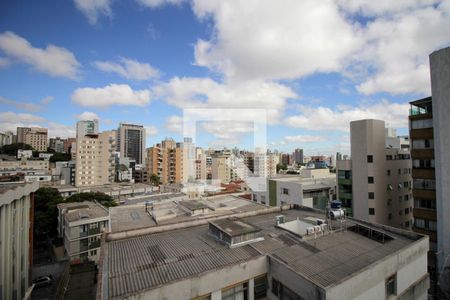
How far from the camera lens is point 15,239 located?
34.9 ft

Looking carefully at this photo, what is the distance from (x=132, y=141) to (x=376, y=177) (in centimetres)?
9798

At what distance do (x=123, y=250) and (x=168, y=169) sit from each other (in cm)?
5043

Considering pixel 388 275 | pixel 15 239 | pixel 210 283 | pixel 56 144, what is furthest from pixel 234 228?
pixel 56 144

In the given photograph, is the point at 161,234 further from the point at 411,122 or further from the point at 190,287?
the point at 411,122

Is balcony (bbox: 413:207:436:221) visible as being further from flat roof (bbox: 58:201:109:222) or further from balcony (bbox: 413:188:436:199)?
flat roof (bbox: 58:201:109:222)

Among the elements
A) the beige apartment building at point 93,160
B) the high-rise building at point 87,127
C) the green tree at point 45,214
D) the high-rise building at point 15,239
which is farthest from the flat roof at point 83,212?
the high-rise building at point 87,127

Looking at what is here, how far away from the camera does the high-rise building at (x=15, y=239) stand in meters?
9.34

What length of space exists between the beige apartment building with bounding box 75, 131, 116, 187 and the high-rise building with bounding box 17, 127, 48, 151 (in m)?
51.5

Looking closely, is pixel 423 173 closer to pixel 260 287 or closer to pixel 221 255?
pixel 260 287

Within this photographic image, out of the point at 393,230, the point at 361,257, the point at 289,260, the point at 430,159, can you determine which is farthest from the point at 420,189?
the point at 289,260

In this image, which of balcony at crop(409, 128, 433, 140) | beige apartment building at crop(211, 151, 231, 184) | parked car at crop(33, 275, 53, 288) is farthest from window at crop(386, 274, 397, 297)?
beige apartment building at crop(211, 151, 231, 184)

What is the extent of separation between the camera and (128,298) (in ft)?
15.0

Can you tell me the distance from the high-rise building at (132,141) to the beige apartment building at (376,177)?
92842mm

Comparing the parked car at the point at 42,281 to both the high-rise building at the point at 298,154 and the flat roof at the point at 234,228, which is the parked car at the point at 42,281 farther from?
the high-rise building at the point at 298,154
